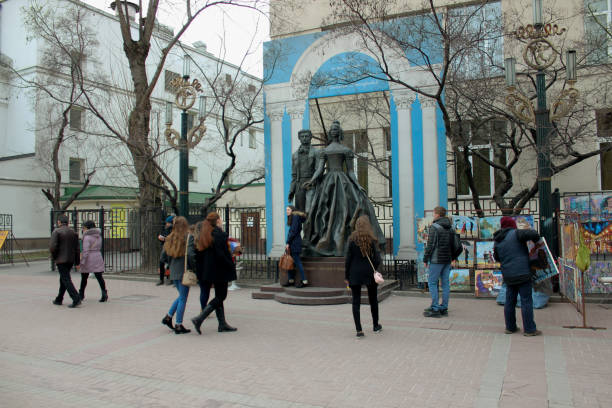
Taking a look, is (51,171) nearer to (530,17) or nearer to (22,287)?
(22,287)

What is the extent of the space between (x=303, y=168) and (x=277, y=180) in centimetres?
353

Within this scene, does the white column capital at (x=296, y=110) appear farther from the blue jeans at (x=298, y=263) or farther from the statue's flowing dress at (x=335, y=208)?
the blue jeans at (x=298, y=263)

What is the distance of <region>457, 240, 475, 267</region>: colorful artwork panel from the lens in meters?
10.6

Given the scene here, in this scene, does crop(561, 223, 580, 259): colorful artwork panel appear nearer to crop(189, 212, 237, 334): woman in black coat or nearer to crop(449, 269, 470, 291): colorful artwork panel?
crop(449, 269, 470, 291): colorful artwork panel

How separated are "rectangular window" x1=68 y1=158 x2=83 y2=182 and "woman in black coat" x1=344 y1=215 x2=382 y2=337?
26787 millimetres

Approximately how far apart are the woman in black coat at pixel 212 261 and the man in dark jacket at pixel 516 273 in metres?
4.02

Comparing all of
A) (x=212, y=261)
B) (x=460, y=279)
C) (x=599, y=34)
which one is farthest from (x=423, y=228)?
(x=599, y=34)

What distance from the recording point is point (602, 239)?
421 inches

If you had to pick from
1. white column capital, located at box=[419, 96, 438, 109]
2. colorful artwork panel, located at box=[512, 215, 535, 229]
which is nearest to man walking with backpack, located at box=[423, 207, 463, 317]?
colorful artwork panel, located at box=[512, 215, 535, 229]

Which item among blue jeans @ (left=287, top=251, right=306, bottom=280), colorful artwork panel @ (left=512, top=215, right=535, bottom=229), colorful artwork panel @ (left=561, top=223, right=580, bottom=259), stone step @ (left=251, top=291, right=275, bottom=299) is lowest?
stone step @ (left=251, top=291, right=275, bottom=299)

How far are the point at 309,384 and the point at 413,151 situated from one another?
385 inches

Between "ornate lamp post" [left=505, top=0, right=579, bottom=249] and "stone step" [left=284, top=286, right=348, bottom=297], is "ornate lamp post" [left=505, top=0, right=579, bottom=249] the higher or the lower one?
the higher one

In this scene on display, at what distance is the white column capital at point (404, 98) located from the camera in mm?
13828

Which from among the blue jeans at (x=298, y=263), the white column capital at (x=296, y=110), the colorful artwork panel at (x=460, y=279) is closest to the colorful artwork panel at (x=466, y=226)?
the colorful artwork panel at (x=460, y=279)
